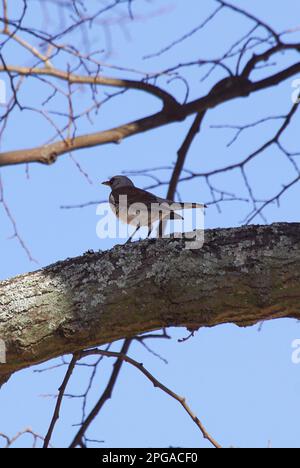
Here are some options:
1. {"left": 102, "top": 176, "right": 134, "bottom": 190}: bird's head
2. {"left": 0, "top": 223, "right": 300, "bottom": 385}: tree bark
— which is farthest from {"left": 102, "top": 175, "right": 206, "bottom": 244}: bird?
{"left": 0, "top": 223, "right": 300, "bottom": 385}: tree bark

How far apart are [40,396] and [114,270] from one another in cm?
99

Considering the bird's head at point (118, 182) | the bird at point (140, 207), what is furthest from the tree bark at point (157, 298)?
the bird's head at point (118, 182)

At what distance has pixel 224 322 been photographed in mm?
2947

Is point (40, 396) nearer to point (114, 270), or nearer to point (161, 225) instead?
point (114, 270)

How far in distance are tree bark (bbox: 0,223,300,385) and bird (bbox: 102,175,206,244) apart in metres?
1.55

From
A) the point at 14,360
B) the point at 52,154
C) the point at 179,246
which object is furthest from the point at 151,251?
the point at 52,154

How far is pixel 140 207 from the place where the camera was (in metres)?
5.18

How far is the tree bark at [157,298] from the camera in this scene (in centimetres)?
289

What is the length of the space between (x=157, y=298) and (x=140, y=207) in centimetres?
231

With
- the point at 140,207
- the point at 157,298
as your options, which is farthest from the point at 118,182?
the point at 157,298

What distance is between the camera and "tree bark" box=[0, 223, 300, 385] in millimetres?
2891

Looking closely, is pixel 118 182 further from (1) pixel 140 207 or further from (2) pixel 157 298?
(2) pixel 157 298

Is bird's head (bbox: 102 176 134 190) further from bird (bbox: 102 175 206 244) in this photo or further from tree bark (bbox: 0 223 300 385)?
tree bark (bbox: 0 223 300 385)

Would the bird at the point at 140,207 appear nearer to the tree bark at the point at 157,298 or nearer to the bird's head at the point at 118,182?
the bird's head at the point at 118,182
